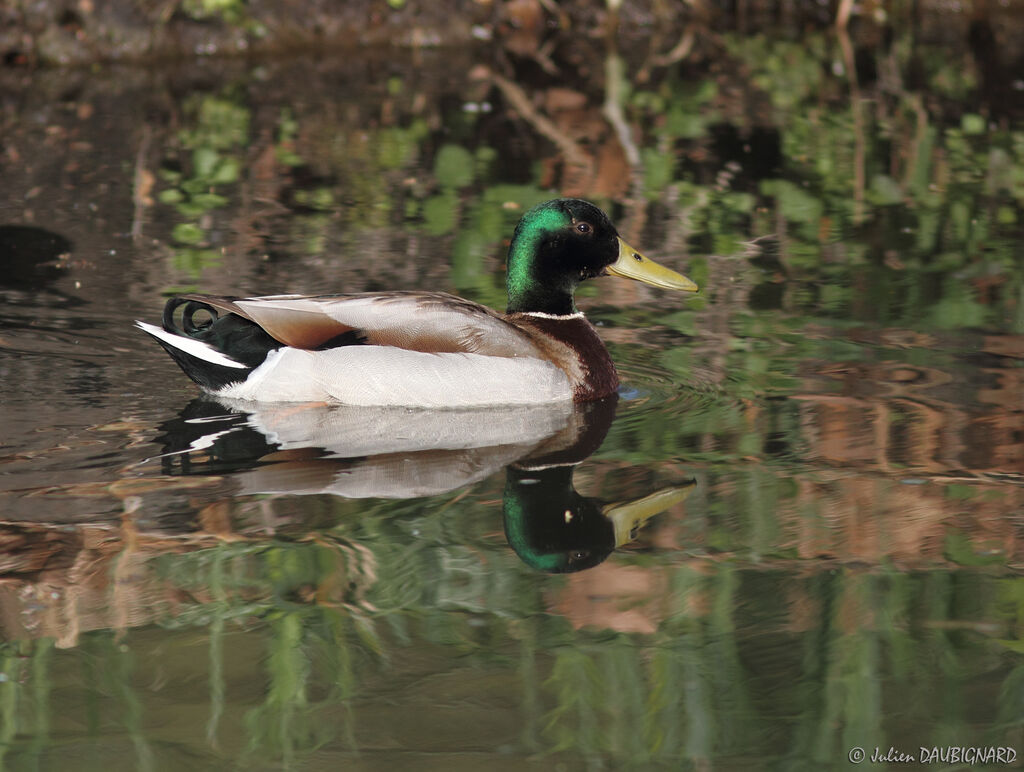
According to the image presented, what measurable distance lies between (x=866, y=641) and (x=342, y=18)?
17.1 metres

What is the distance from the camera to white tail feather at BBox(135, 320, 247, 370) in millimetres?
6648

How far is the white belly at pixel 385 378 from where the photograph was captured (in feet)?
21.9

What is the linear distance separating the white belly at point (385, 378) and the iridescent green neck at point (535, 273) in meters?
0.55

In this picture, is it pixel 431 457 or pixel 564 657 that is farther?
pixel 431 457

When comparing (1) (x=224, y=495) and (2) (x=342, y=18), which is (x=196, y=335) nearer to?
(1) (x=224, y=495)

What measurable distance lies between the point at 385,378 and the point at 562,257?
1122mm

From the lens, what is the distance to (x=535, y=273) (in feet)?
23.8

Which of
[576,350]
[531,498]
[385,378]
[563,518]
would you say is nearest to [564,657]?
[563,518]

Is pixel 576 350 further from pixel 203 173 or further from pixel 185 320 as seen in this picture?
pixel 203 173

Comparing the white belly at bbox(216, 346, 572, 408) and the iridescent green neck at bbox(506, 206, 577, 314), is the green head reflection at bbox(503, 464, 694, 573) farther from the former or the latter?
the iridescent green neck at bbox(506, 206, 577, 314)

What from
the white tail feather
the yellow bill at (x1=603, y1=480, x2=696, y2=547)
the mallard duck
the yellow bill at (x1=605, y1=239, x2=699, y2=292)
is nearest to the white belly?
the mallard duck

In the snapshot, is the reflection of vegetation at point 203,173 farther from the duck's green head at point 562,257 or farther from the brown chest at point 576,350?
the brown chest at point 576,350

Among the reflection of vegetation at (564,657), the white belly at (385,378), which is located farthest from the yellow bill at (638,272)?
the reflection of vegetation at (564,657)

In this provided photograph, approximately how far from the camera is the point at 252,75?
18.3m
